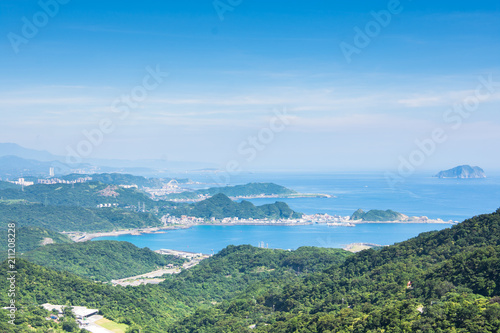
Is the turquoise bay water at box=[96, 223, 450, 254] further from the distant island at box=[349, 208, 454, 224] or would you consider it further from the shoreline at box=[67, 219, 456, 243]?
the distant island at box=[349, 208, 454, 224]

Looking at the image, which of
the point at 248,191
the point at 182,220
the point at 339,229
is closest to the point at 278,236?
the point at 339,229

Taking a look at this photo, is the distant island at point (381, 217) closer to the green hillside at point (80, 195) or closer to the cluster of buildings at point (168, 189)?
the green hillside at point (80, 195)

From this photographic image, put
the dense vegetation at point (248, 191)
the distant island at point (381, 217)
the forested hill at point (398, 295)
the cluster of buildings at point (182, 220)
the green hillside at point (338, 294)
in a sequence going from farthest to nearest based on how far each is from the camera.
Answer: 1. the dense vegetation at point (248, 191)
2. the cluster of buildings at point (182, 220)
3. the distant island at point (381, 217)
4. the green hillside at point (338, 294)
5. the forested hill at point (398, 295)

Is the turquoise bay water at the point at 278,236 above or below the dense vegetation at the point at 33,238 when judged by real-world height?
below

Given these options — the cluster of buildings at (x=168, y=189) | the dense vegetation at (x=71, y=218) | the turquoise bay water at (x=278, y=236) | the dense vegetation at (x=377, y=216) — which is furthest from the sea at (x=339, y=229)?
the cluster of buildings at (x=168, y=189)

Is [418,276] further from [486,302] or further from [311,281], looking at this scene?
[311,281]

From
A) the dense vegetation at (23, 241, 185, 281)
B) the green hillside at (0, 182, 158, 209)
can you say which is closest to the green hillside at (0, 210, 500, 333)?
the dense vegetation at (23, 241, 185, 281)

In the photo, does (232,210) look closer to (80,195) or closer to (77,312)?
(80,195)
